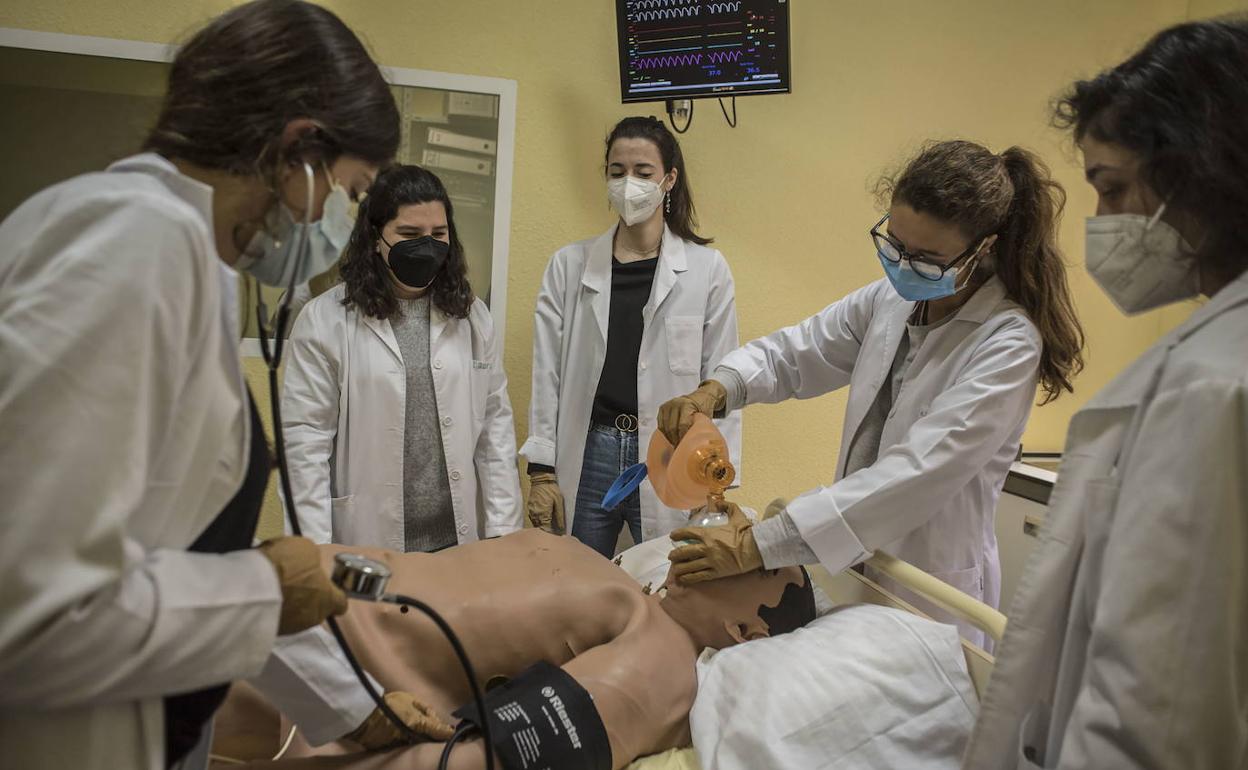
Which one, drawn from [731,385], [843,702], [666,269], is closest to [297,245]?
[843,702]

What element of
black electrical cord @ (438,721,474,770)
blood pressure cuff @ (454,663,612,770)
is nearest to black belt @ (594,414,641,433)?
blood pressure cuff @ (454,663,612,770)

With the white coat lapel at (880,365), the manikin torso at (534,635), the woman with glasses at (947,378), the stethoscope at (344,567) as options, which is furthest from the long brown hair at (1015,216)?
the stethoscope at (344,567)

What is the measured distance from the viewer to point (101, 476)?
622 millimetres

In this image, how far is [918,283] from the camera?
156 centimetres

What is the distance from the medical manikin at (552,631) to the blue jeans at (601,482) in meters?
0.70

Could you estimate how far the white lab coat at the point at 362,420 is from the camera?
203cm

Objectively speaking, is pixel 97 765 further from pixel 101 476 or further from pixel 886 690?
pixel 886 690

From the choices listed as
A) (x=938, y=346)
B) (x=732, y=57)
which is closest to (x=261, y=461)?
(x=938, y=346)

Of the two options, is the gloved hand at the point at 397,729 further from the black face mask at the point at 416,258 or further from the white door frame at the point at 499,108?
the white door frame at the point at 499,108

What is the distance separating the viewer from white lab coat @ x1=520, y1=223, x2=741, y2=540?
234cm

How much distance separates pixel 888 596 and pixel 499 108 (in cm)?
187

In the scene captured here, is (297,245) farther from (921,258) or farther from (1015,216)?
(1015,216)

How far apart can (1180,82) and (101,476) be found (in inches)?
41.4

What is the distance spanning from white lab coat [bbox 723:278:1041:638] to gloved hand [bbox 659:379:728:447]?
120 mm
